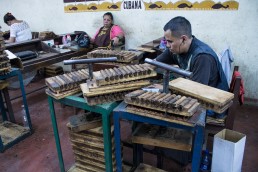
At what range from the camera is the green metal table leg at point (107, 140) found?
1.61 m

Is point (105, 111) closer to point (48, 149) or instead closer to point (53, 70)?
point (48, 149)

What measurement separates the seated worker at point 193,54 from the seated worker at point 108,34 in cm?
213

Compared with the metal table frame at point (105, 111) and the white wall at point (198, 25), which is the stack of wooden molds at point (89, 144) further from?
the white wall at point (198, 25)

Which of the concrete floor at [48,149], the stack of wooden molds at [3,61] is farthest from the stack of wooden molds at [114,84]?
the stack of wooden molds at [3,61]

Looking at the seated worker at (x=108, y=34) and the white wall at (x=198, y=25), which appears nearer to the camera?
the white wall at (x=198, y=25)

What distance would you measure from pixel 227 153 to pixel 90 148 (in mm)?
1104

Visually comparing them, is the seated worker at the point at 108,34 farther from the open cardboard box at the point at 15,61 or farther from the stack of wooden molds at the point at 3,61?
the stack of wooden molds at the point at 3,61

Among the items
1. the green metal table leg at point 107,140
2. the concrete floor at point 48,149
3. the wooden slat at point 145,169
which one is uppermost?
the green metal table leg at point 107,140

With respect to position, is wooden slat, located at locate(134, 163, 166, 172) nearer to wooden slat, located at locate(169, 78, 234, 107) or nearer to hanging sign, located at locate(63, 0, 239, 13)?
wooden slat, located at locate(169, 78, 234, 107)

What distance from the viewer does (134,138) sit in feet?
5.52

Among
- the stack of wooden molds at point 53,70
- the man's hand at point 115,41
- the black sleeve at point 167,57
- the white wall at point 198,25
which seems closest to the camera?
the black sleeve at point 167,57

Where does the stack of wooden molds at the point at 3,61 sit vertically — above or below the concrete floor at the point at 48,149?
above

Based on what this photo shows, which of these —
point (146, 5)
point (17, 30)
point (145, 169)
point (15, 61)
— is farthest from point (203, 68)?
point (17, 30)

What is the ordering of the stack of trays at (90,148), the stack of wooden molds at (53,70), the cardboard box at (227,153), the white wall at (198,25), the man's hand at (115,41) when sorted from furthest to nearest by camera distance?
the stack of wooden molds at (53,70), the man's hand at (115,41), the white wall at (198,25), the stack of trays at (90,148), the cardboard box at (227,153)
